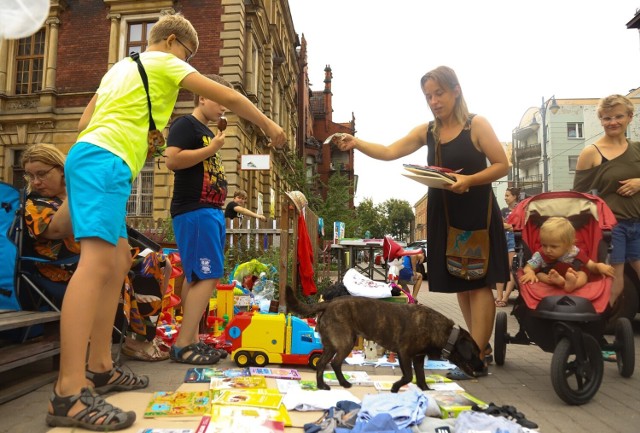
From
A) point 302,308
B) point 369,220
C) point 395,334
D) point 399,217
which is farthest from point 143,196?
point 399,217

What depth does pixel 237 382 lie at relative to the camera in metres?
3.03

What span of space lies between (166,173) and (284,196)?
491 inches

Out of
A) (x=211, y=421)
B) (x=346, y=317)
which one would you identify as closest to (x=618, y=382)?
(x=346, y=317)

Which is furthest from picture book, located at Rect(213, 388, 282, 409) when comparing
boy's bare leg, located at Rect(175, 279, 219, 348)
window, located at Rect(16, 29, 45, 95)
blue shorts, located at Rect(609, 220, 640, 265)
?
window, located at Rect(16, 29, 45, 95)

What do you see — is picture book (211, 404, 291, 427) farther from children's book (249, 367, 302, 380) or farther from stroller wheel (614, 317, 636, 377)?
stroller wheel (614, 317, 636, 377)

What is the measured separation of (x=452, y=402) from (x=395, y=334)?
0.64 metres

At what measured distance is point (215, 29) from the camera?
1848 centimetres

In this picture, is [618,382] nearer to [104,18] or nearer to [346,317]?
[346,317]

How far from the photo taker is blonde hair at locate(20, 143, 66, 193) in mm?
3188

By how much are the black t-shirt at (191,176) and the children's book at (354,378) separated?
5.52ft

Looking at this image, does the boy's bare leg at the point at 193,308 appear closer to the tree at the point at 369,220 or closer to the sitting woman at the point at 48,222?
the sitting woman at the point at 48,222

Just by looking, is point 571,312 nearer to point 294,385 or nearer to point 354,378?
point 354,378

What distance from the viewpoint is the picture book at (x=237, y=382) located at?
2.93 meters

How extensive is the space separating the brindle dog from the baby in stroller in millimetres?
748
